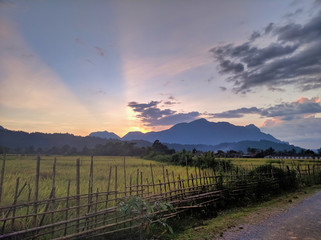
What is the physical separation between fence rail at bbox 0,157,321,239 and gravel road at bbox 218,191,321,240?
1.73 m

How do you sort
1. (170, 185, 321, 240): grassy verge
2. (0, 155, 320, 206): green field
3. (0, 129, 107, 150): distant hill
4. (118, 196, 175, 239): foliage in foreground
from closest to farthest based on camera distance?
(118, 196, 175, 239): foliage in foreground, (170, 185, 321, 240): grassy verge, (0, 155, 320, 206): green field, (0, 129, 107, 150): distant hill

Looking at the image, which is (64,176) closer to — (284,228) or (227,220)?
(227,220)

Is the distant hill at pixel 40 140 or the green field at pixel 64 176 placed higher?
the distant hill at pixel 40 140

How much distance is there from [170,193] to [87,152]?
166ft

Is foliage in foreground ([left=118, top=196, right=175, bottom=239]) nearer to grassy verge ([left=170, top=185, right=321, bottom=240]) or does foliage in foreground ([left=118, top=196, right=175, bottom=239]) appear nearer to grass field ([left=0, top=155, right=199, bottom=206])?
grassy verge ([left=170, top=185, right=321, bottom=240])

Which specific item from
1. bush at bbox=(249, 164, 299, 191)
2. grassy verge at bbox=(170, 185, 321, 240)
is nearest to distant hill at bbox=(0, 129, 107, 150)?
bush at bbox=(249, 164, 299, 191)

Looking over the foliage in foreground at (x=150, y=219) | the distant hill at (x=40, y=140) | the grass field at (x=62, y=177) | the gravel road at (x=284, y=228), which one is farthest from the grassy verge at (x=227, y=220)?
the distant hill at (x=40, y=140)

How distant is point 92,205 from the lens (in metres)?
5.43

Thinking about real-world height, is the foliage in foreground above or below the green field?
below

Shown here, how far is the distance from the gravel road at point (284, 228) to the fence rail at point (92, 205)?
1.73m

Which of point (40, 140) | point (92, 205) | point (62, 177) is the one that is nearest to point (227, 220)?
point (92, 205)

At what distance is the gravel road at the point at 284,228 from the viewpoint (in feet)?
18.3

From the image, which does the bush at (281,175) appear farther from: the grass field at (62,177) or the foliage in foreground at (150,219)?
the foliage in foreground at (150,219)

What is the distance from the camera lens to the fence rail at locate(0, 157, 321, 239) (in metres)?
4.62
